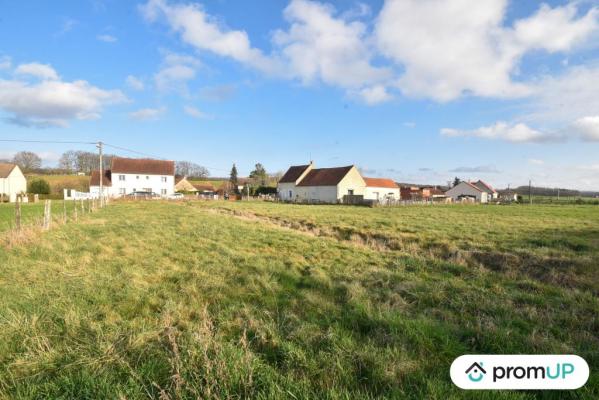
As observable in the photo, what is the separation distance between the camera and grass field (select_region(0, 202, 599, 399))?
3.07 m

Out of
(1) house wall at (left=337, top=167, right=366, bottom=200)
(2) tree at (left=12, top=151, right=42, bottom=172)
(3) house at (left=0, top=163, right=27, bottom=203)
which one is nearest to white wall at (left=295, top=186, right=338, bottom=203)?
(1) house wall at (left=337, top=167, right=366, bottom=200)

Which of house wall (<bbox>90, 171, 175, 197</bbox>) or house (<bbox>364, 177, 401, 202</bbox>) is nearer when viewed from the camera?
house (<bbox>364, 177, 401, 202</bbox>)

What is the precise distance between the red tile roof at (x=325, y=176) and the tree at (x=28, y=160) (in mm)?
76675

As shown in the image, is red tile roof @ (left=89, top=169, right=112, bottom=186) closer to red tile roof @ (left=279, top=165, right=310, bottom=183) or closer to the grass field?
red tile roof @ (left=279, top=165, right=310, bottom=183)

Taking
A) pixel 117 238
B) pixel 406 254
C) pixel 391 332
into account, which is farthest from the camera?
pixel 117 238

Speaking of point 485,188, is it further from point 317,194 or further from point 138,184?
point 138,184

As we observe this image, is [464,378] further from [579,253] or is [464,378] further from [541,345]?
[579,253]

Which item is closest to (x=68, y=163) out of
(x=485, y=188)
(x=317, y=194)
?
(x=317, y=194)

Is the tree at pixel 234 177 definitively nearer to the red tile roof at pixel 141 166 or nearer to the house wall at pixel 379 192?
the red tile roof at pixel 141 166

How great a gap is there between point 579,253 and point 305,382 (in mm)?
11285

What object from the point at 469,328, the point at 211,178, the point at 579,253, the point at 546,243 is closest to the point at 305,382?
the point at 469,328

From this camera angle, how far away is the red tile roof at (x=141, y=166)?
6141 cm

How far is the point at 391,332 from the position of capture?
161 inches

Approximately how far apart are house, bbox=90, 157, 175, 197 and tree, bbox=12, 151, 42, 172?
126 ft
